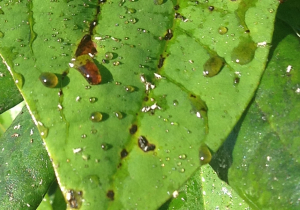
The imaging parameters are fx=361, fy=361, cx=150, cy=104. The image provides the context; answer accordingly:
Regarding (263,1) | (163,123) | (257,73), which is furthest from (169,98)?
(263,1)

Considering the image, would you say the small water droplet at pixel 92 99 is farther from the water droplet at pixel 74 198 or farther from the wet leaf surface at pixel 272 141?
the wet leaf surface at pixel 272 141

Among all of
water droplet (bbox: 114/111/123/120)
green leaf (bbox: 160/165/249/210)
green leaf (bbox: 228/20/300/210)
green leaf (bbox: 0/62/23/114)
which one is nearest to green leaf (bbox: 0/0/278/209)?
water droplet (bbox: 114/111/123/120)

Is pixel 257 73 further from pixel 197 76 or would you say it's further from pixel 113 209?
pixel 113 209

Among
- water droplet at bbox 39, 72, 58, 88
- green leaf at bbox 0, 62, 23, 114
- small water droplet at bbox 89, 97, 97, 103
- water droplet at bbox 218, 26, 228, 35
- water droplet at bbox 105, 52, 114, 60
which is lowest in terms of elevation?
green leaf at bbox 0, 62, 23, 114

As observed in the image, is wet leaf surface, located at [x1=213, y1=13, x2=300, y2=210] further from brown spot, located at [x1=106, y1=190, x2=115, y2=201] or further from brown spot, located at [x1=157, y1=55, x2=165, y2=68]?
brown spot, located at [x1=106, y1=190, x2=115, y2=201]

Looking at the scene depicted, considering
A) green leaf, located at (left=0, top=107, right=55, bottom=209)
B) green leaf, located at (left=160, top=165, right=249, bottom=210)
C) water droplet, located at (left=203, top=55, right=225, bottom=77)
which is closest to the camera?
water droplet, located at (left=203, top=55, right=225, bottom=77)

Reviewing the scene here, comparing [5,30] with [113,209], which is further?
[5,30]

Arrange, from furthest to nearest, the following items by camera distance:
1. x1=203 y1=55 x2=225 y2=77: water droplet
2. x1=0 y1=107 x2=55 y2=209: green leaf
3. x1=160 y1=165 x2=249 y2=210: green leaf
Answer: x1=160 y1=165 x2=249 y2=210: green leaf → x1=0 y1=107 x2=55 y2=209: green leaf → x1=203 y1=55 x2=225 y2=77: water droplet
